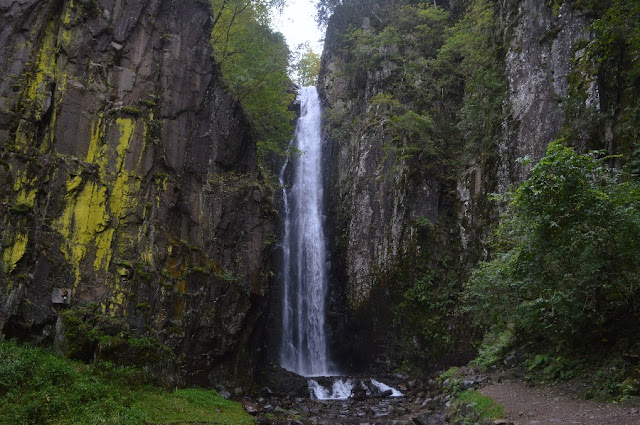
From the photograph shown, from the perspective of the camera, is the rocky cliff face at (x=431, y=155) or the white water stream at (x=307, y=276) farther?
the white water stream at (x=307, y=276)

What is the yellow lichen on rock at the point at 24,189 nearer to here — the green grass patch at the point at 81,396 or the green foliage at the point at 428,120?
the green grass patch at the point at 81,396

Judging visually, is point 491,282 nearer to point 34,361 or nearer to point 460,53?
point 34,361

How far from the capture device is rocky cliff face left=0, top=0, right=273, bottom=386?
511 inches

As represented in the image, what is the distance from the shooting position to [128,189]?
1491 centimetres

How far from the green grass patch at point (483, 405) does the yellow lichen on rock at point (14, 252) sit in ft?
40.4

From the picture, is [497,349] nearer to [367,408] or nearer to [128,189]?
[367,408]

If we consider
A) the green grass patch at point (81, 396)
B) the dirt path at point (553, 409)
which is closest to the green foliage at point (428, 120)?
the dirt path at point (553, 409)

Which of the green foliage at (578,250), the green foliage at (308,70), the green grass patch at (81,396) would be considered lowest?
the green grass patch at (81,396)

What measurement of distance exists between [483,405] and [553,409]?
5.95ft

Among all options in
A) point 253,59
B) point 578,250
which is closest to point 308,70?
point 253,59

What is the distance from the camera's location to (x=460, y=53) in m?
23.4

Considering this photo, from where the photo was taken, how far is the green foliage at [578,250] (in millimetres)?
8148

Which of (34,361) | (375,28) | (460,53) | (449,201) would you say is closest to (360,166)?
(449,201)

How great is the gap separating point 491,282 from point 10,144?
14133mm
